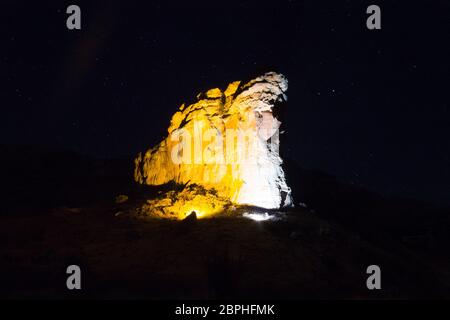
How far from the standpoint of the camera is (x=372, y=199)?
169ft

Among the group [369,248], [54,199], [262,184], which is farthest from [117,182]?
[369,248]

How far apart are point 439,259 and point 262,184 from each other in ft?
47.7

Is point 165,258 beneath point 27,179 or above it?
beneath

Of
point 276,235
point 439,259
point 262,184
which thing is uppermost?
point 262,184

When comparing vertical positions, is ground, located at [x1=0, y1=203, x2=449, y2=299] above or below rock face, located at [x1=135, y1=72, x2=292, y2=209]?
below

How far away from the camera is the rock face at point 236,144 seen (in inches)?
1141

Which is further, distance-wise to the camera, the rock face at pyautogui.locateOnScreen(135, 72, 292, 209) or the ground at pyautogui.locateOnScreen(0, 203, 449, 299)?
the rock face at pyautogui.locateOnScreen(135, 72, 292, 209)

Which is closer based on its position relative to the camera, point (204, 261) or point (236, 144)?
point (204, 261)

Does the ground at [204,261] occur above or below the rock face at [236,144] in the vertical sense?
below

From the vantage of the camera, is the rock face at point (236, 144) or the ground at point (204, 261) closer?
the ground at point (204, 261)

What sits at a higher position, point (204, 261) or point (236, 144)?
point (236, 144)

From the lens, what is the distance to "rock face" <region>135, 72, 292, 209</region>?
29.0 metres

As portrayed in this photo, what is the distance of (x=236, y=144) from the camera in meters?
30.6
